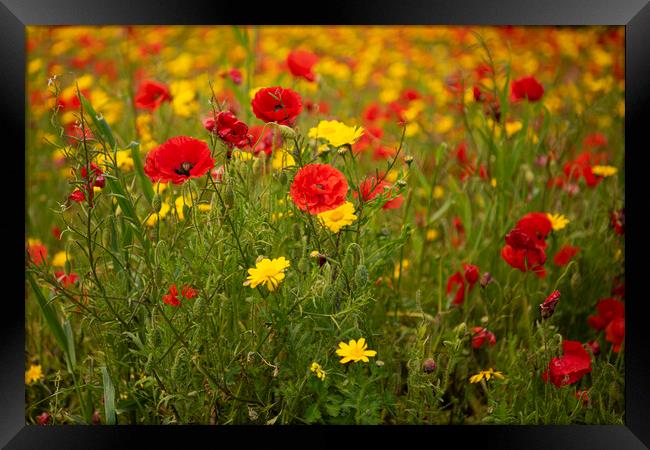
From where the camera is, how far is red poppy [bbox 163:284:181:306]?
1.23 metres

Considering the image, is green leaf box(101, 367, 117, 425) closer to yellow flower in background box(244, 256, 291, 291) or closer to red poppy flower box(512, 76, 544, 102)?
yellow flower in background box(244, 256, 291, 291)

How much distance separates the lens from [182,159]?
1133 mm

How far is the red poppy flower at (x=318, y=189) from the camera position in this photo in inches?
43.8

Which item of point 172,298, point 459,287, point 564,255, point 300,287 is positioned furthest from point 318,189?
point 564,255

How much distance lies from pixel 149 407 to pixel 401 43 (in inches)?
A: 106

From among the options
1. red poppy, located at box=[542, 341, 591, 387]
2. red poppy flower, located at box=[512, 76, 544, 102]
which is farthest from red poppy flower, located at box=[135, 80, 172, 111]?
red poppy, located at box=[542, 341, 591, 387]

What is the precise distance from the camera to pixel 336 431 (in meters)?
1.14

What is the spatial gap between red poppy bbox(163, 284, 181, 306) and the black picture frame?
18 cm

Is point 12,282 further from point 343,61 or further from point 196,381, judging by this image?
point 343,61

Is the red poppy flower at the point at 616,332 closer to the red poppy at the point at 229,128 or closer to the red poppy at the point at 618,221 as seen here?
the red poppy at the point at 618,221

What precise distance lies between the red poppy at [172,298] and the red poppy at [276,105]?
28 centimetres

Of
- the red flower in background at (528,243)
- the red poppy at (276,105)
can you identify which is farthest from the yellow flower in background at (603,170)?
the red poppy at (276,105)
